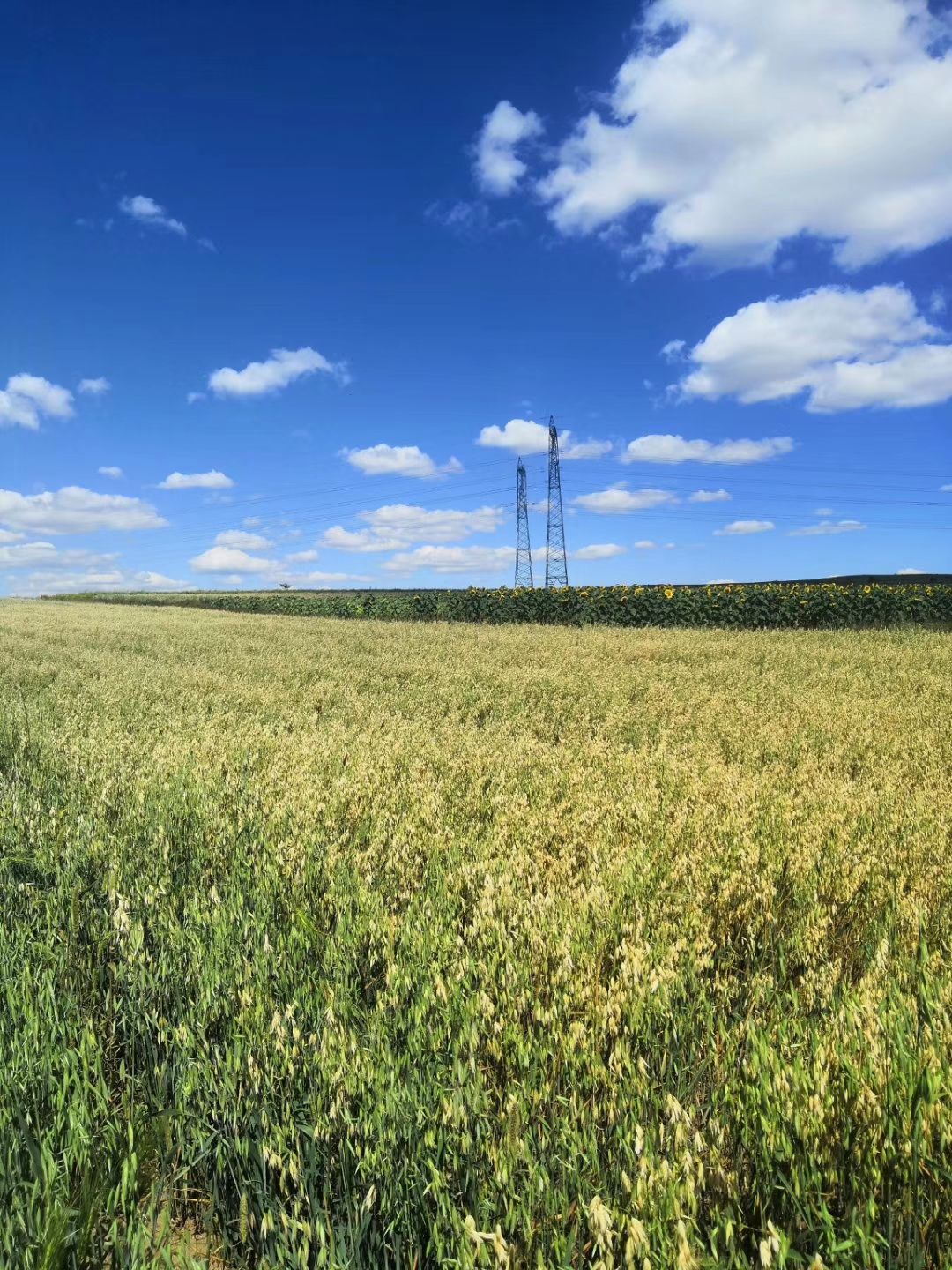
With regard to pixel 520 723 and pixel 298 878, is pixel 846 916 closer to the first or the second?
pixel 298 878

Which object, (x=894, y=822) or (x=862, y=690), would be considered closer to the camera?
(x=894, y=822)

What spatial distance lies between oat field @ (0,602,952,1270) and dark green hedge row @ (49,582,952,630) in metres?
23.6

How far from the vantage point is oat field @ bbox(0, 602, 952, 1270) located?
58.9 inches

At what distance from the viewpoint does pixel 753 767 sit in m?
5.39

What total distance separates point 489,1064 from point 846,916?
1865 mm

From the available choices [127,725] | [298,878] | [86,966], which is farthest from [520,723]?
[86,966]

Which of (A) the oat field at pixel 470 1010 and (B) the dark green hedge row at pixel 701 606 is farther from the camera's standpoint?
(B) the dark green hedge row at pixel 701 606

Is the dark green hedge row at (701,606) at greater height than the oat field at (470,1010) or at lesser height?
greater

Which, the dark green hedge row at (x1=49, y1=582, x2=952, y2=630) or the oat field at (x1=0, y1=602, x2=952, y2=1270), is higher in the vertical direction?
the dark green hedge row at (x1=49, y1=582, x2=952, y2=630)

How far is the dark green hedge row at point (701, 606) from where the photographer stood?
84.4ft

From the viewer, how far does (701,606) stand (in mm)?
29328

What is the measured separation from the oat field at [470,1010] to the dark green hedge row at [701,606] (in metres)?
23.6

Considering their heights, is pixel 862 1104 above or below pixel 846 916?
above

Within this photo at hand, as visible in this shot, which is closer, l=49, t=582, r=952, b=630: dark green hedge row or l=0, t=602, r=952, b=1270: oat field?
l=0, t=602, r=952, b=1270: oat field
